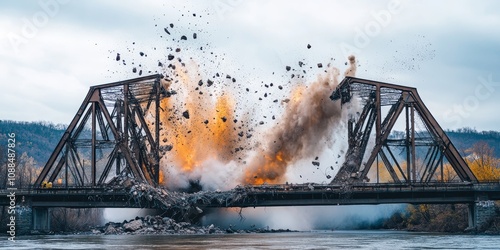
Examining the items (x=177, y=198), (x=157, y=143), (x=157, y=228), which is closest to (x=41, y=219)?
(x=157, y=228)

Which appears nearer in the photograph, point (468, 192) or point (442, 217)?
point (468, 192)

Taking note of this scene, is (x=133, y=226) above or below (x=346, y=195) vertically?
below

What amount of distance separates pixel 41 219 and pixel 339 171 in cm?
5117

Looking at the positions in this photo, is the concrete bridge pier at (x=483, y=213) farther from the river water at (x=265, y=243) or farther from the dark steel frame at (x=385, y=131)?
the river water at (x=265, y=243)

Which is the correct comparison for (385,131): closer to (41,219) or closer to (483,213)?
(483,213)

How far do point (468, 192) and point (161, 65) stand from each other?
57308mm

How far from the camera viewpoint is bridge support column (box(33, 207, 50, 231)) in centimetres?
14062

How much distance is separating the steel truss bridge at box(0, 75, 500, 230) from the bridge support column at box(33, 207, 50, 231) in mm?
2385

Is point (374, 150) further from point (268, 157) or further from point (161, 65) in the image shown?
point (161, 65)

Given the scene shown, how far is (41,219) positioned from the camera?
143 meters

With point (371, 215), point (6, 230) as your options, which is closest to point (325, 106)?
point (371, 215)

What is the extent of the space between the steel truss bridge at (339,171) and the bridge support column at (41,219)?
239 centimetres

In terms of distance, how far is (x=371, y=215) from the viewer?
172m

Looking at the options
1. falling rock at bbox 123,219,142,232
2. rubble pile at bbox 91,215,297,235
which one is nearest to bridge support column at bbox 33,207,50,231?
rubble pile at bbox 91,215,297,235
